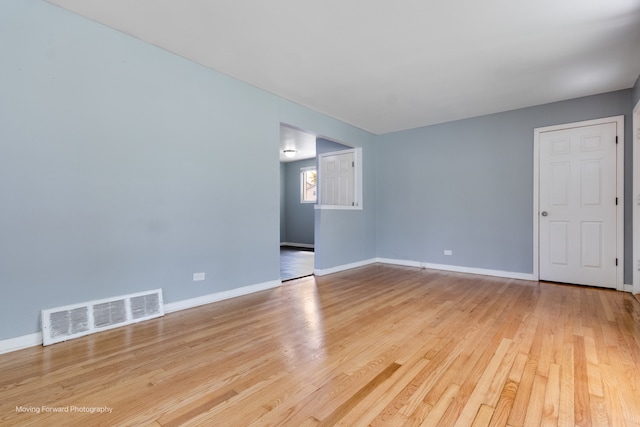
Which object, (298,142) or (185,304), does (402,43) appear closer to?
(185,304)

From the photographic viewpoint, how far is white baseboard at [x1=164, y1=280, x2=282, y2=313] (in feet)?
9.96

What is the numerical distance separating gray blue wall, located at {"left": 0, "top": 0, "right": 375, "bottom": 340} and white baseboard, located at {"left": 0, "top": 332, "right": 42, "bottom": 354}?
4cm

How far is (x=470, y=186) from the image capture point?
Answer: 197 inches

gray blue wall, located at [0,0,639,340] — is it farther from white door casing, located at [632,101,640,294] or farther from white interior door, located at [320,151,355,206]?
white interior door, located at [320,151,355,206]

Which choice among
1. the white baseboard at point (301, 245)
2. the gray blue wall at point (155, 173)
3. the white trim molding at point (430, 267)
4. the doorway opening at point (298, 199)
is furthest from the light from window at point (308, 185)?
the gray blue wall at point (155, 173)

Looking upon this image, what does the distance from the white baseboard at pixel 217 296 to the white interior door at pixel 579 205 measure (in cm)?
399

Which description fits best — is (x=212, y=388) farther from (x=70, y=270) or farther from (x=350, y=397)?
(x=70, y=270)

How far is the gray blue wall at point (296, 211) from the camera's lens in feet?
29.6

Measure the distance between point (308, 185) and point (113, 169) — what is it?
6.72m

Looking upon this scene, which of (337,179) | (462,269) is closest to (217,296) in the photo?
(337,179)

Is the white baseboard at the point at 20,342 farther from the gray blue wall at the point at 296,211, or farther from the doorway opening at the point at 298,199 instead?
the gray blue wall at the point at 296,211

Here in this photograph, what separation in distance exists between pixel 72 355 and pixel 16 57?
220cm

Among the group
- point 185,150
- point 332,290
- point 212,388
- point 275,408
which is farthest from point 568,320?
point 185,150

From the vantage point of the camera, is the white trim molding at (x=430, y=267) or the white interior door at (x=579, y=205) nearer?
the white interior door at (x=579, y=205)
